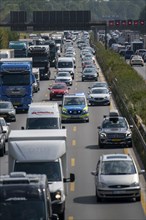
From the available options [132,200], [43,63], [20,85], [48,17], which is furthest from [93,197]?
[48,17]

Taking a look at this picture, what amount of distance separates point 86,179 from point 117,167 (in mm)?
4554

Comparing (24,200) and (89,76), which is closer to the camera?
(24,200)

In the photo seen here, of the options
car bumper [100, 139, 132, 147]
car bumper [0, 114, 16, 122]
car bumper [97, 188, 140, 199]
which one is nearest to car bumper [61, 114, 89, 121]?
car bumper [0, 114, 16, 122]

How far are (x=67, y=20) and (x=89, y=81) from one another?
2466 inches

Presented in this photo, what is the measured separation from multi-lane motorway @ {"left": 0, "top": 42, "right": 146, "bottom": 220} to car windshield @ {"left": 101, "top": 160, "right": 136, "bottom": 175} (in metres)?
0.91

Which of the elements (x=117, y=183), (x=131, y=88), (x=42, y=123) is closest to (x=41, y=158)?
(x=117, y=183)

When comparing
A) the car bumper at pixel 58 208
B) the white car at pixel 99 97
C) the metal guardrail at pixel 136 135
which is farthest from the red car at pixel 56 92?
the car bumper at pixel 58 208

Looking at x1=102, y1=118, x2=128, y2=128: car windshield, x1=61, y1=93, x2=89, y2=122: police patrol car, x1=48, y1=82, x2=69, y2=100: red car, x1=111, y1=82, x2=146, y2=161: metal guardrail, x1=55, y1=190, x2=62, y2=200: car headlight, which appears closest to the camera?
x1=55, y1=190, x2=62, y2=200: car headlight

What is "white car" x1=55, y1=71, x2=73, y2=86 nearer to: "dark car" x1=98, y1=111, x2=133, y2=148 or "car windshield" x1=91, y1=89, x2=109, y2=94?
"car windshield" x1=91, y1=89, x2=109, y2=94

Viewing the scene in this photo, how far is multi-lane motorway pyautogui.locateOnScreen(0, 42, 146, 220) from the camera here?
29.6m

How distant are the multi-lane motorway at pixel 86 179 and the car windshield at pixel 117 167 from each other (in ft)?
3.00

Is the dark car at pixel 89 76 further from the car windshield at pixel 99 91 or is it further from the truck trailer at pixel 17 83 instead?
the truck trailer at pixel 17 83

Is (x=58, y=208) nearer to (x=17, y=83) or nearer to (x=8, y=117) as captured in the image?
(x=8, y=117)

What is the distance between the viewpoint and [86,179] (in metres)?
36.7
